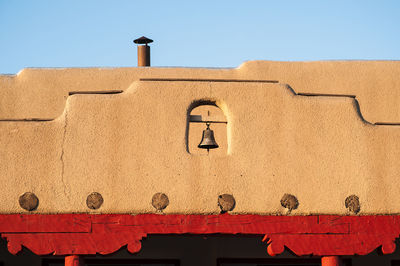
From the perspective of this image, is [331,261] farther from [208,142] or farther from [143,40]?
[143,40]

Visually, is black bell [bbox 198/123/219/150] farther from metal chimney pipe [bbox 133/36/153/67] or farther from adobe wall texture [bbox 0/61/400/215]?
metal chimney pipe [bbox 133/36/153/67]

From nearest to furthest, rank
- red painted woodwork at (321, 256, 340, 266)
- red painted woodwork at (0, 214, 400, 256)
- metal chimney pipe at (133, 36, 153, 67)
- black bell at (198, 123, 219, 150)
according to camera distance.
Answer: red painted woodwork at (0, 214, 400, 256) < red painted woodwork at (321, 256, 340, 266) < black bell at (198, 123, 219, 150) < metal chimney pipe at (133, 36, 153, 67)

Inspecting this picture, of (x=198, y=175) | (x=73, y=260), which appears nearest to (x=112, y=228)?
(x=73, y=260)

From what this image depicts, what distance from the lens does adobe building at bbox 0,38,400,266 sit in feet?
34.0

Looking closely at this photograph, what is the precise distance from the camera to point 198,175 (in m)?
10.4

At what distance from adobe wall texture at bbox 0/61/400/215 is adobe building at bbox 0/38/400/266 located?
0.02 metres

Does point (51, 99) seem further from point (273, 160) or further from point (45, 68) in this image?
point (273, 160)

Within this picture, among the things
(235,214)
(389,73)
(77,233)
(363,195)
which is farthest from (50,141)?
(389,73)

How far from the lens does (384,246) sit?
1064 cm

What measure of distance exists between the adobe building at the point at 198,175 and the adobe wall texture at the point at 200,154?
15 mm

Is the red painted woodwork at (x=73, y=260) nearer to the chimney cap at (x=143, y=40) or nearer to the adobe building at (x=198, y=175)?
the adobe building at (x=198, y=175)

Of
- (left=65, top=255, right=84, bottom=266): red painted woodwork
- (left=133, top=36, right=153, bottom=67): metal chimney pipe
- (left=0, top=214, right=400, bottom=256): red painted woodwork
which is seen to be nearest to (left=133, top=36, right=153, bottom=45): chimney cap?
(left=133, top=36, right=153, bottom=67): metal chimney pipe

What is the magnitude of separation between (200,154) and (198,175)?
342 millimetres

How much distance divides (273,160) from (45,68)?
18.4 ft
